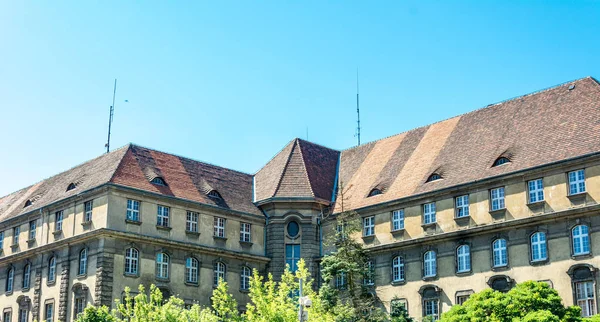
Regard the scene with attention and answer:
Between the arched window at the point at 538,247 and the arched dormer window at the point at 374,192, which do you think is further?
the arched dormer window at the point at 374,192

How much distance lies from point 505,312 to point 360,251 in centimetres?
822

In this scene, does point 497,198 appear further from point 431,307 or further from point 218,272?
point 218,272

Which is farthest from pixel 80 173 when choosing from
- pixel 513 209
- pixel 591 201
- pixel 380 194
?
pixel 591 201

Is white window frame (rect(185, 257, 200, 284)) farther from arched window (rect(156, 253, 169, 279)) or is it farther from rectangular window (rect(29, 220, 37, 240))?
rectangular window (rect(29, 220, 37, 240))

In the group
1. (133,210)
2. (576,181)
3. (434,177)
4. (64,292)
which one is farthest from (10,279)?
(576,181)

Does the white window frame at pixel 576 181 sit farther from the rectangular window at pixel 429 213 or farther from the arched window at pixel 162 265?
the arched window at pixel 162 265

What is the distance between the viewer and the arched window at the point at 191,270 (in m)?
47.2

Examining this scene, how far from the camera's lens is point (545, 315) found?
Answer: 107 feet

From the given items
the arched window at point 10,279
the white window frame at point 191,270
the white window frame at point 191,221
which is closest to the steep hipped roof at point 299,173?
the white window frame at point 191,221

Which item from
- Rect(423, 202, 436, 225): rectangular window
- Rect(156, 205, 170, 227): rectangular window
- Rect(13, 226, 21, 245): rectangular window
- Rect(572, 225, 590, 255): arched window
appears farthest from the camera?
Rect(13, 226, 21, 245): rectangular window

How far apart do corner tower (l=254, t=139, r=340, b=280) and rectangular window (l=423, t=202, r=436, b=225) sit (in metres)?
7.86

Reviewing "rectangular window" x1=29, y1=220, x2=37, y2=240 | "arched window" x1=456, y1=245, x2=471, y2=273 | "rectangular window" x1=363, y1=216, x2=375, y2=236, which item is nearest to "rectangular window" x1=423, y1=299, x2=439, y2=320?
"arched window" x1=456, y1=245, x2=471, y2=273

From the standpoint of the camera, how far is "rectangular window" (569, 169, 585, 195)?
128ft

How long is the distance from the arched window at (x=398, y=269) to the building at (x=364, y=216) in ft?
0.25
